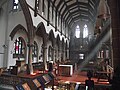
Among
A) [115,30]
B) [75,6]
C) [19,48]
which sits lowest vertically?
[19,48]

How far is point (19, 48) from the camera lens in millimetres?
16344

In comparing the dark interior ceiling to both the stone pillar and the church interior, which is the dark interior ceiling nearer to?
the church interior

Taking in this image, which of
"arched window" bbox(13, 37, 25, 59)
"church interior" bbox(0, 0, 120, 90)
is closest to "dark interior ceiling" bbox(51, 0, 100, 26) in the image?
"church interior" bbox(0, 0, 120, 90)

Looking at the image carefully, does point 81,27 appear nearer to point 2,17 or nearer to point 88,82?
point 2,17

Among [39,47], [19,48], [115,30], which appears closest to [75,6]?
[39,47]

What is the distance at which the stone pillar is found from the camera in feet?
14.6

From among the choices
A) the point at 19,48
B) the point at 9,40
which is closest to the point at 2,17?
the point at 9,40

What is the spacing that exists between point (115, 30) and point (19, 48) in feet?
43.7

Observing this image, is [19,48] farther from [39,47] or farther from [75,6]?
[75,6]

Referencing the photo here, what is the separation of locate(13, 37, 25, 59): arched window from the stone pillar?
42.1 ft

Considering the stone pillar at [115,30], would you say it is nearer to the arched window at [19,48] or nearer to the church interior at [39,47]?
the church interior at [39,47]

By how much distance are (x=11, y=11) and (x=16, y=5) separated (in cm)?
89

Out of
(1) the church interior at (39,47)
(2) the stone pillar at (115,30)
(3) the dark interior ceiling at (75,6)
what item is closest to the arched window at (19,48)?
(1) the church interior at (39,47)

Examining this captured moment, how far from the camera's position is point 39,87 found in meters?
3.40
